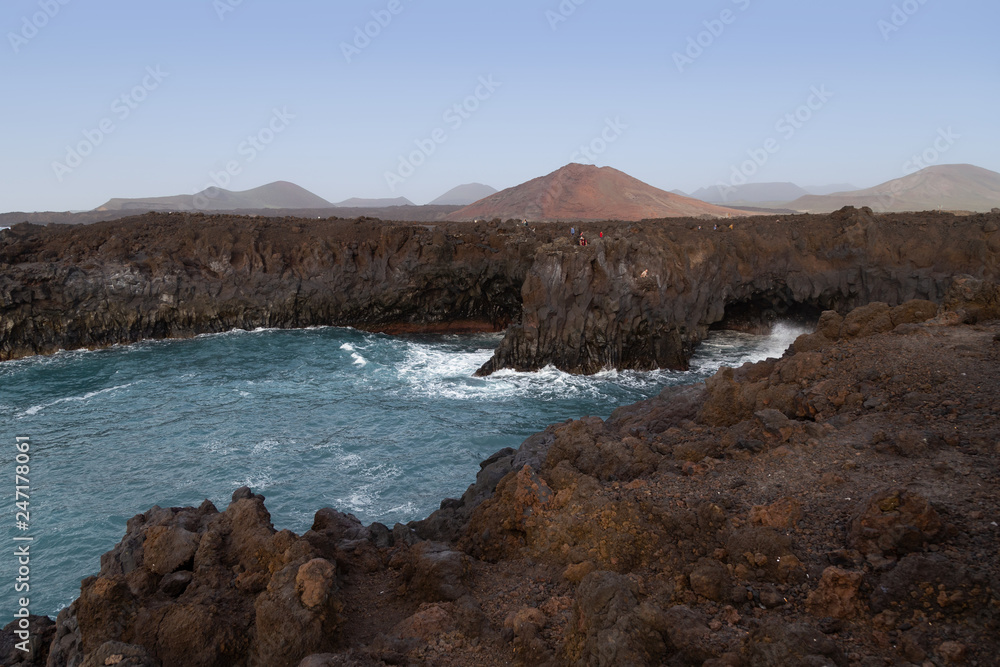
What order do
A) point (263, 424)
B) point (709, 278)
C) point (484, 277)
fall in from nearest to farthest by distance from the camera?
point (263, 424), point (709, 278), point (484, 277)

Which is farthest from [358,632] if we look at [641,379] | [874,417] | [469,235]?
[469,235]

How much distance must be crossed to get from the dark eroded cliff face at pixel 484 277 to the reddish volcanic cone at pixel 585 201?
4084 cm

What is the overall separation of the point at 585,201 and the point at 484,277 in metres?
53.1

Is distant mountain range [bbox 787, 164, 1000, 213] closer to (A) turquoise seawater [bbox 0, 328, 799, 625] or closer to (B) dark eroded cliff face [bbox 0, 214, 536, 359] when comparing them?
(B) dark eroded cliff face [bbox 0, 214, 536, 359]

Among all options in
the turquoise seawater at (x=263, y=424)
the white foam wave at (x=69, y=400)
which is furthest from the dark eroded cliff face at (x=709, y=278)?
the white foam wave at (x=69, y=400)

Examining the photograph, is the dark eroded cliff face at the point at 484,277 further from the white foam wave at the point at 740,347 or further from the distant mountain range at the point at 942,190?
the distant mountain range at the point at 942,190

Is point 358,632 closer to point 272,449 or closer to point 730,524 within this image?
point 730,524

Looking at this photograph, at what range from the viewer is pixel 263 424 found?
20.4m

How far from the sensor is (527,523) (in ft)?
27.8

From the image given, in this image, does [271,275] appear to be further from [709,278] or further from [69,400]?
[709,278]

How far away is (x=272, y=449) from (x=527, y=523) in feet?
39.8

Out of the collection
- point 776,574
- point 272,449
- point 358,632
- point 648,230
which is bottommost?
point 272,449

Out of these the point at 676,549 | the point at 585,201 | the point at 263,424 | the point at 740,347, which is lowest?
the point at 263,424

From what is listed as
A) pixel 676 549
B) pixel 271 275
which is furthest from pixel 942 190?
pixel 676 549
